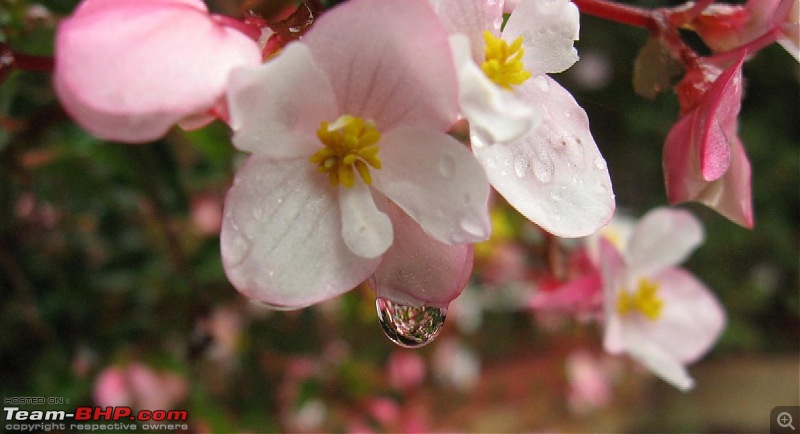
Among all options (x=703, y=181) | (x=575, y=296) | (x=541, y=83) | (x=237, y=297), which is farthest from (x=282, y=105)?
(x=237, y=297)

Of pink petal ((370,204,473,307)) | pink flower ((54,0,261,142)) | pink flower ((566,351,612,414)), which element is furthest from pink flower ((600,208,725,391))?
pink flower ((566,351,612,414))

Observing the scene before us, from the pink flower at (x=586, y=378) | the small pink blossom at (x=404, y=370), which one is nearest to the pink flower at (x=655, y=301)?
the small pink blossom at (x=404, y=370)

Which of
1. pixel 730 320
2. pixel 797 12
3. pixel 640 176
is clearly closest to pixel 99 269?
pixel 797 12

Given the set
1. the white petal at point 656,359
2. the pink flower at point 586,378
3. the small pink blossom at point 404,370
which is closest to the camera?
the white petal at point 656,359

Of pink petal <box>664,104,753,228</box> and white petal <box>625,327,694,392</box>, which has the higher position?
pink petal <box>664,104,753,228</box>

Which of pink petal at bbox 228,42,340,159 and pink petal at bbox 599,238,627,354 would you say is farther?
pink petal at bbox 599,238,627,354

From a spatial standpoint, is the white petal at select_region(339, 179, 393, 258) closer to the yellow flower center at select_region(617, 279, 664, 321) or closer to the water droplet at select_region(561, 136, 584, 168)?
the water droplet at select_region(561, 136, 584, 168)

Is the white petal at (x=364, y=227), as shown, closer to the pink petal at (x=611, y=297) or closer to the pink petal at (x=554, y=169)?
the pink petal at (x=554, y=169)
